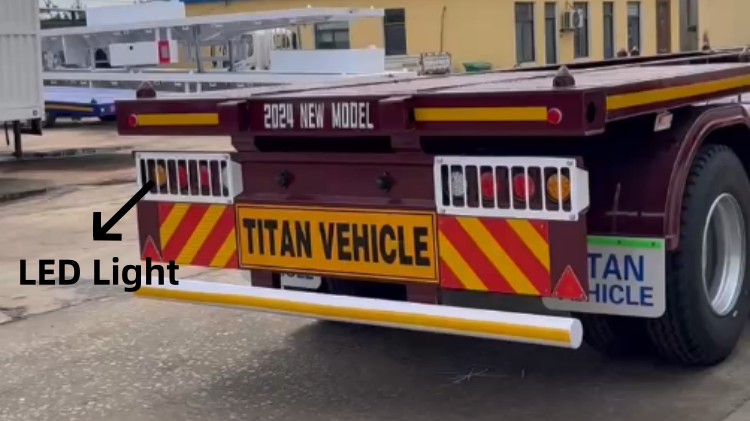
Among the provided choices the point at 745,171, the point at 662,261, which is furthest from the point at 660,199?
the point at 745,171

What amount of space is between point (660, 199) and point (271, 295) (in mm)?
1734

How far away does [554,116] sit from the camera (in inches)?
165

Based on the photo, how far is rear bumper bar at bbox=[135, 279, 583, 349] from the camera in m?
4.44

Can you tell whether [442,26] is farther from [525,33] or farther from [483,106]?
[483,106]

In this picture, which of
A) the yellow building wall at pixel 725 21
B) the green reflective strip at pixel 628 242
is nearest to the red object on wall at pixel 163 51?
the yellow building wall at pixel 725 21

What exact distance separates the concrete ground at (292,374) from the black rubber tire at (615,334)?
3.2 inches

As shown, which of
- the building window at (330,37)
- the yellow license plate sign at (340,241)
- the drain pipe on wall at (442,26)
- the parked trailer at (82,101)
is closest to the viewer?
the yellow license plate sign at (340,241)

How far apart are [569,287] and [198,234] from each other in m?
1.92

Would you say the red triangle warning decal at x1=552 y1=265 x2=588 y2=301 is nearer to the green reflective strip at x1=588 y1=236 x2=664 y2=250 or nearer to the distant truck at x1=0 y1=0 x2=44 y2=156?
the green reflective strip at x1=588 y1=236 x2=664 y2=250

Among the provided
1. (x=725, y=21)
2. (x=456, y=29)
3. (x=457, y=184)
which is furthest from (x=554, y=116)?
(x=725, y=21)

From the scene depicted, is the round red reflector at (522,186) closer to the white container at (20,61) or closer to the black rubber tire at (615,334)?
the black rubber tire at (615,334)

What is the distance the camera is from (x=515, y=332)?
448cm

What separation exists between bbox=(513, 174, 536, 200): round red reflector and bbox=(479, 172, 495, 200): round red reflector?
0.32ft

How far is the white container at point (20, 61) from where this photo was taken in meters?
15.2
